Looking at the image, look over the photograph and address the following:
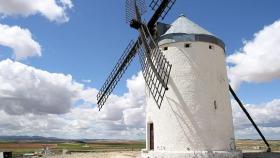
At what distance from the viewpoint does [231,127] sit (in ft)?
60.5

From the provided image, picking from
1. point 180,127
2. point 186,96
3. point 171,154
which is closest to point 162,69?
point 186,96

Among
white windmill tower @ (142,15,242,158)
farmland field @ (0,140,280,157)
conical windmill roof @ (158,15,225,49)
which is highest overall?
conical windmill roof @ (158,15,225,49)

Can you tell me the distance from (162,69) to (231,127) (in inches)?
193

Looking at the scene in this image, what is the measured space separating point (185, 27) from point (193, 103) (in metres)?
4.26

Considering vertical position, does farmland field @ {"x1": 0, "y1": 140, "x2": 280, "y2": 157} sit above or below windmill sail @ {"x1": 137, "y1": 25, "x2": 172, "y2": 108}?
below

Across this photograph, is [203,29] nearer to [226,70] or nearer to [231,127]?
[226,70]

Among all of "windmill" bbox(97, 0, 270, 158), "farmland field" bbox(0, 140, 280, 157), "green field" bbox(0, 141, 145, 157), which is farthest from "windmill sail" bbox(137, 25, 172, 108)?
"green field" bbox(0, 141, 145, 157)

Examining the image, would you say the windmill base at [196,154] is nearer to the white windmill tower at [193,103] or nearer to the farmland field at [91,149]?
the white windmill tower at [193,103]

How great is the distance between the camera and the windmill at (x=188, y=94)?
17078 mm

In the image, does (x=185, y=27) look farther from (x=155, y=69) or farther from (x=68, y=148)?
(x=68, y=148)

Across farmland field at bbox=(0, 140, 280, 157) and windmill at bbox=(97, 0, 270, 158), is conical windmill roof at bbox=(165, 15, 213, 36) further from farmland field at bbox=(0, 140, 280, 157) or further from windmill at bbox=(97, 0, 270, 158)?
farmland field at bbox=(0, 140, 280, 157)

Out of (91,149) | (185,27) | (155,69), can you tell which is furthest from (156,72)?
(91,149)

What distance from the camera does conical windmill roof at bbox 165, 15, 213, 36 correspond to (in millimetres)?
18441

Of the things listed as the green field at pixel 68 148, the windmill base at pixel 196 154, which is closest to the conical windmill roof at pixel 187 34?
the windmill base at pixel 196 154
